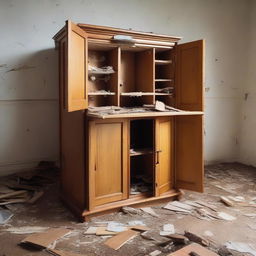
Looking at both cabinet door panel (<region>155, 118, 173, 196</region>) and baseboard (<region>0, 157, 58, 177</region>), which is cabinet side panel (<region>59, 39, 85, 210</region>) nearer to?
baseboard (<region>0, 157, 58, 177</region>)

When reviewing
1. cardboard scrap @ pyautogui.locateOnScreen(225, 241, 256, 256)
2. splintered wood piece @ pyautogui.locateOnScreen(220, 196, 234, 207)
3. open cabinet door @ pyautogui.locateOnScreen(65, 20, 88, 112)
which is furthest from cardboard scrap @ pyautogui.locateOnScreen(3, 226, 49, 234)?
splintered wood piece @ pyautogui.locateOnScreen(220, 196, 234, 207)

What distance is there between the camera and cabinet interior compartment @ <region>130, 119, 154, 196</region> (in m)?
3.26

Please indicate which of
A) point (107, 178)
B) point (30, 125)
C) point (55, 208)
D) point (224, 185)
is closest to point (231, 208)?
point (224, 185)

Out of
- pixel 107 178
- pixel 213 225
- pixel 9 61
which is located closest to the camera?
pixel 213 225

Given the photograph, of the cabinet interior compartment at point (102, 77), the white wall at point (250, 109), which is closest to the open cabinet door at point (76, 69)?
the cabinet interior compartment at point (102, 77)

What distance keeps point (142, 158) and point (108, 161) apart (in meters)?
0.76

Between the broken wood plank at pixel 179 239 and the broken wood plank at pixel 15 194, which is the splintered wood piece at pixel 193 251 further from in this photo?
the broken wood plank at pixel 15 194

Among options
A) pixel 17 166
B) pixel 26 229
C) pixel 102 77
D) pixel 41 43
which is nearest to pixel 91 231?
pixel 26 229

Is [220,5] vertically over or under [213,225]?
over

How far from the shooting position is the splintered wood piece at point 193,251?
2186mm

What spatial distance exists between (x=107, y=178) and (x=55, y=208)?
2.16 feet

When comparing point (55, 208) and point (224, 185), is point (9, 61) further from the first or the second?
point (224, 185)

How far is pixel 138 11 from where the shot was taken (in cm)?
407

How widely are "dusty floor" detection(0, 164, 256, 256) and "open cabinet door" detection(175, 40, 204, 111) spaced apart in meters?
1.13
